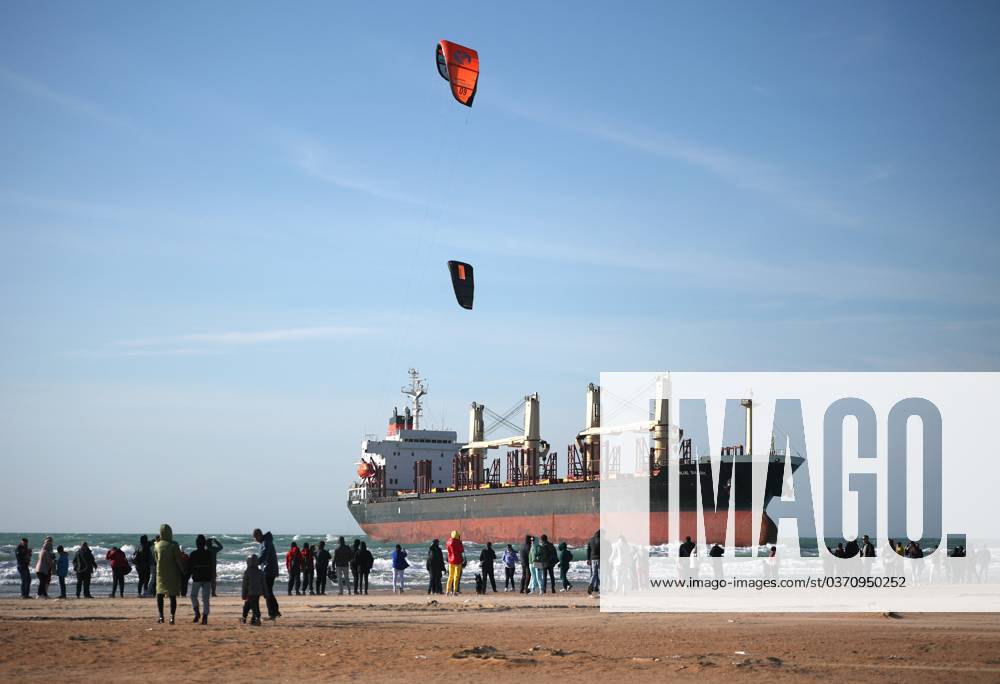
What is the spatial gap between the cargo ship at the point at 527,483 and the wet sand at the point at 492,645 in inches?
1249

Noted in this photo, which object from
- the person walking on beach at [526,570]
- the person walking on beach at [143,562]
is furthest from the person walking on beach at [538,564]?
the person walking on beach at [143,562]

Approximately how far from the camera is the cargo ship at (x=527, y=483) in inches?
2237

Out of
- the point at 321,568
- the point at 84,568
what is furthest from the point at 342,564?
the point at 84,568

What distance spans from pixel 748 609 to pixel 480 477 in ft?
181

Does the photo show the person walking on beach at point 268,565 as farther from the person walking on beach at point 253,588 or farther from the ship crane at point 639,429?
the ship crane at point 639,429

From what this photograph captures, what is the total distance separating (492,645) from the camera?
13.5m

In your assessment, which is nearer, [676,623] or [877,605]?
Result: [676,623]

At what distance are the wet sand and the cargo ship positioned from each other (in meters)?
31.7

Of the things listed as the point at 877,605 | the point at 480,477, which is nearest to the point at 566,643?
the point at 877,605

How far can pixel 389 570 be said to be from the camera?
1438 inches

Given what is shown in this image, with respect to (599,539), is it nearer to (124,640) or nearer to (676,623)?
(676,623)

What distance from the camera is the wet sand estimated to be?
11227mm

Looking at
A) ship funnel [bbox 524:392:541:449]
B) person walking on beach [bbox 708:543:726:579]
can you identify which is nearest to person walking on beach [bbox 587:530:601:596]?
person walking on beach [bbox 708:543:726:579]

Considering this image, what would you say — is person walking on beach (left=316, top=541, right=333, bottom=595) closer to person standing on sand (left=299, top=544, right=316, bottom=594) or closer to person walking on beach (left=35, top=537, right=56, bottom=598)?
person standing on sand (left=299, top=544, right=316, bottom=594)
